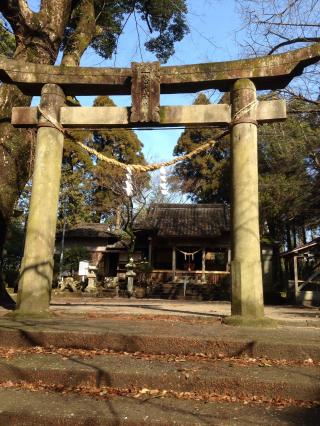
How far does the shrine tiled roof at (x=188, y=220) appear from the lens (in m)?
25.6

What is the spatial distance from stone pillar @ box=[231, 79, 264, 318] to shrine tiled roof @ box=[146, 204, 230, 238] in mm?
19439

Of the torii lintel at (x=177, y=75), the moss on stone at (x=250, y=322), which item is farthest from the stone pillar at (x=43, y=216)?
the moss on stone at (x=250, y=322)

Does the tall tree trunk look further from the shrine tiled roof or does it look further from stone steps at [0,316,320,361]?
the shrine tiled roof

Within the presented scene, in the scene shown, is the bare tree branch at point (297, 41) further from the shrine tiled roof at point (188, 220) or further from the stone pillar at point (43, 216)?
the shrine tiled roof at point (188, 220)

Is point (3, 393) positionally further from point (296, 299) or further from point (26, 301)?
point (296, 299)

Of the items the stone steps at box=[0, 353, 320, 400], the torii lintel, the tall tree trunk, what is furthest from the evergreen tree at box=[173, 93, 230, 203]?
the stone steps at box=[0, 353, 320, 400]

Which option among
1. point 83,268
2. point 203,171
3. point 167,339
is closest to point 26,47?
point 167,339

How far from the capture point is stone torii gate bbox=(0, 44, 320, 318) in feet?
18.7

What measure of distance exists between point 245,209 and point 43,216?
Result: 9.92 feet

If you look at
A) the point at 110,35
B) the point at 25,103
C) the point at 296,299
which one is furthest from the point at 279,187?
the point at 25,103

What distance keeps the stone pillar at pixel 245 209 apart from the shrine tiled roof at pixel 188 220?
1944cm

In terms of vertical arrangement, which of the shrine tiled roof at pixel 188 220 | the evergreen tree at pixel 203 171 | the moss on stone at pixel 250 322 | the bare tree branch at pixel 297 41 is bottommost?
the moss on stone at pixel 250 322

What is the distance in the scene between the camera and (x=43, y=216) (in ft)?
19.6

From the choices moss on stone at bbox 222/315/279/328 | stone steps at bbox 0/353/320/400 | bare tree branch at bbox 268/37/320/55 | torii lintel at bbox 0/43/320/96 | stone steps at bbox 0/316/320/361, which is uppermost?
bare tree branch at bbox 268/37/320/55
